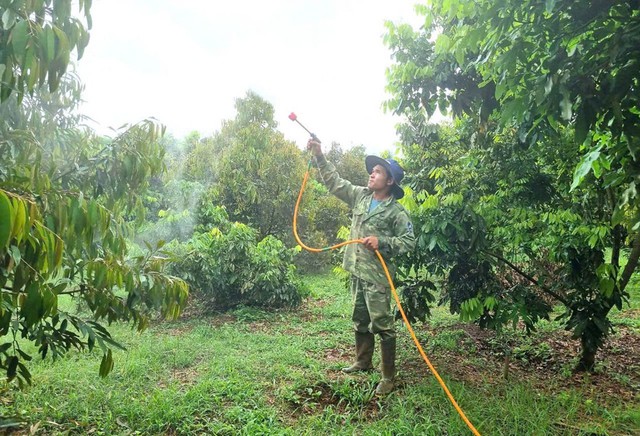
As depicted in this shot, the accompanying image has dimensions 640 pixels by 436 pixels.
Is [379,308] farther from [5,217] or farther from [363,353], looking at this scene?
[5,217]

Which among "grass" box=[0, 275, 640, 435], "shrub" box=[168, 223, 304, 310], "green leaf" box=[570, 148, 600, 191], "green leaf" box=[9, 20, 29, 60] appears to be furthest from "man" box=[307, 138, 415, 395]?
"shrub" box=[168, 223, 304, 310]

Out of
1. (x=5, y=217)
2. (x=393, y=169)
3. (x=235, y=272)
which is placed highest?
(x=393, y=169)

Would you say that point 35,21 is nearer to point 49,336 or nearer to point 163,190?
point 49,336

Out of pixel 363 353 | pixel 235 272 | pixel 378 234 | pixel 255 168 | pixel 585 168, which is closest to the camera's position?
pixel 585 168

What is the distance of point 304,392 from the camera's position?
3271mm

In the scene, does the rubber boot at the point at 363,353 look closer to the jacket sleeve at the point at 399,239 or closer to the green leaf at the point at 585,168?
the jacket sleeve at the point at 399,239

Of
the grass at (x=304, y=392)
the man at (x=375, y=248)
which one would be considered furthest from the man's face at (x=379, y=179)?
the grass at (x=304, y=392)

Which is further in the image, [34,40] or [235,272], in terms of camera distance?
[235,272]

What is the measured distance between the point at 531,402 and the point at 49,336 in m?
2.82

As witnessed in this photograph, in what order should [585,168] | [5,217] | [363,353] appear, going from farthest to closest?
[363,353]
[585,168]
[5,217]

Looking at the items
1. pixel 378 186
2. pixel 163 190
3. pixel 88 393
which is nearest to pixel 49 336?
pixel 88 393

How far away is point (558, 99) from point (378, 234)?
165 centimetres

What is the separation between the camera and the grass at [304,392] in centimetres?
277

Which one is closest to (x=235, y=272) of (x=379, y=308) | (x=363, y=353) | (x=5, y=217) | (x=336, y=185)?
(x=336, y=185)
